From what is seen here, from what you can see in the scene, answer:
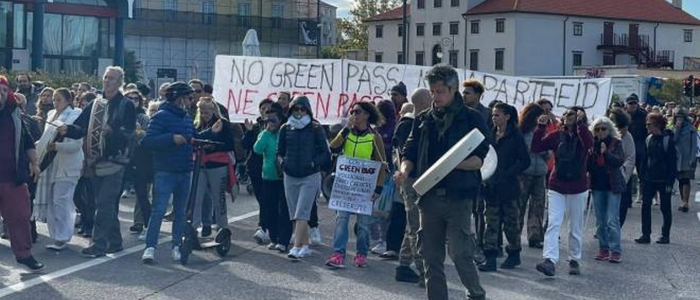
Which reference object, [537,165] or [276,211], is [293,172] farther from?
[537,165]

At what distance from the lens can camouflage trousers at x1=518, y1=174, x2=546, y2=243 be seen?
1281 centimetres

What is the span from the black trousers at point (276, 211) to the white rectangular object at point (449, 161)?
15.5ft

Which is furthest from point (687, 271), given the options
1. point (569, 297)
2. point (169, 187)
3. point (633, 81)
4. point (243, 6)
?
point (243, 6)

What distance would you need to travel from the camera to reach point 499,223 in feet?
37.2

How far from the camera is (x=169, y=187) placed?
1109 centimetres

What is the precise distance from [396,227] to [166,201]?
2375 mm

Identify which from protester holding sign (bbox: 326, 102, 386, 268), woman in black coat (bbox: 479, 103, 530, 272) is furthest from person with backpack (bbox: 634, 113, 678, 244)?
protester holding sign (bbox: 326, 102, 386, 268)

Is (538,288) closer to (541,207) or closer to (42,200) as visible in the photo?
(541,207)

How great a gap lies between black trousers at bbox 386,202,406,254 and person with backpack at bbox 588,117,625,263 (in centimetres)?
211

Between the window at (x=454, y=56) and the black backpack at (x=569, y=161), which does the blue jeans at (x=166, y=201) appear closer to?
the black backpack at (x=569, y=161)

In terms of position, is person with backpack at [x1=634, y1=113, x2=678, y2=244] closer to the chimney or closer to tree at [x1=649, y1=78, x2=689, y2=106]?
tree at [x1=649, y1=78, x2=689, y2=106]

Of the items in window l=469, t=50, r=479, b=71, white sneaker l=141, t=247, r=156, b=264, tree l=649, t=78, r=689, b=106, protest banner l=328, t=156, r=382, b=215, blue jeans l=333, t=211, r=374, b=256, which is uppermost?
window l=469, t=50, r=479, b=71

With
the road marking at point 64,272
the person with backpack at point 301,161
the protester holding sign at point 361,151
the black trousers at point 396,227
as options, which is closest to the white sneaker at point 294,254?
the person with backpack at point 301,161

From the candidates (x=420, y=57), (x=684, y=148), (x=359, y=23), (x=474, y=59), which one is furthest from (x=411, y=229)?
(x=359, y=23)
